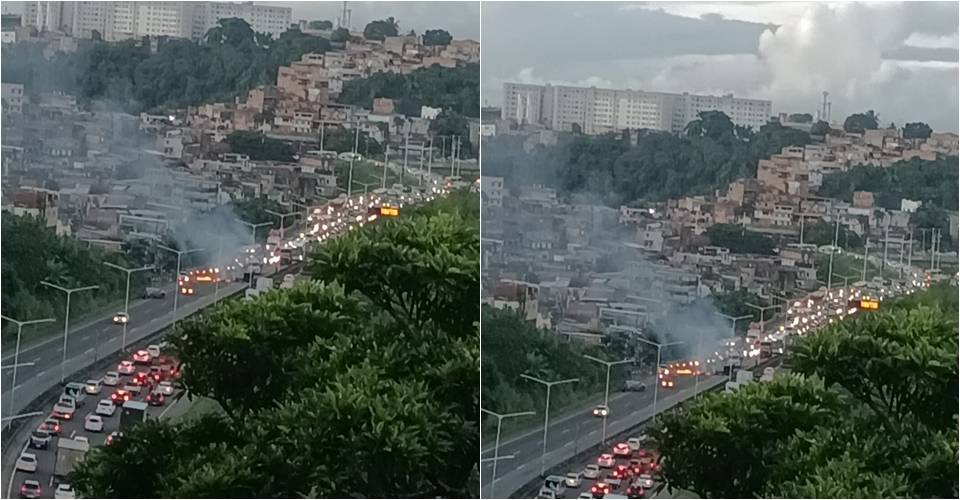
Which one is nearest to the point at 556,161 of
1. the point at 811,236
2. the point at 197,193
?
the point at 811,236

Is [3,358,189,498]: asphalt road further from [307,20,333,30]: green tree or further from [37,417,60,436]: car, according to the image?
[307,20,333,30]: green tree

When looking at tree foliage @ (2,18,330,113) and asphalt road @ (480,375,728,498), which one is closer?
tree foliage @ (2,18,330,113)

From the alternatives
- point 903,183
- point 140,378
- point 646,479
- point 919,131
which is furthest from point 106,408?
point 919,131

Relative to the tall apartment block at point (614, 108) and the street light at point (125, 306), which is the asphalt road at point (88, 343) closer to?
the street light at point (125, 306)

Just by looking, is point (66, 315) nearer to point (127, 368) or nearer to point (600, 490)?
point (127, 368)

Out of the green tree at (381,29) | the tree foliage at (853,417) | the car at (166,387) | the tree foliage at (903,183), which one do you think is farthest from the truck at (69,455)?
the tree foliage at (903,183)

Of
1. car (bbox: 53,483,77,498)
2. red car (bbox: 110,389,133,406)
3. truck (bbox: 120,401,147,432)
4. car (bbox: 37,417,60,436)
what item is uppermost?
red car (bbox: 110,389,133,406)

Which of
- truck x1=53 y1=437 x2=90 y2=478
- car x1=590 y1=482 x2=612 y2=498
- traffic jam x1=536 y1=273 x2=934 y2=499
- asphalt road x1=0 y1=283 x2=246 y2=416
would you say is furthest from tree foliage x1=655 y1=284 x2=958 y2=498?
truck x1=53 y1=437 x2=90 y2=478
